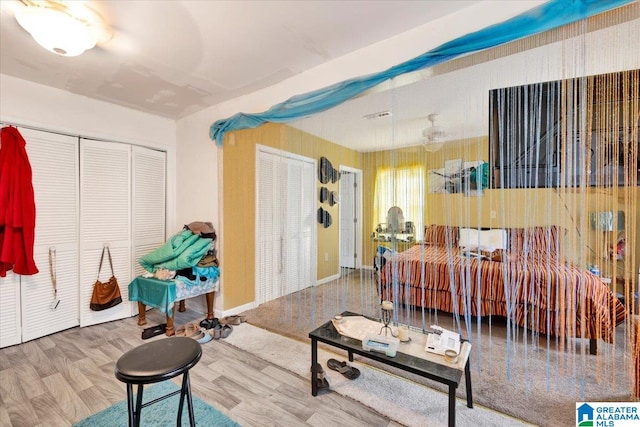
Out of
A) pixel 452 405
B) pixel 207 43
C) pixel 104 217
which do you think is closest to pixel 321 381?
pixel 452 405

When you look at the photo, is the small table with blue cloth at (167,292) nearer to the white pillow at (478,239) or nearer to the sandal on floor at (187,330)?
the sandal on floor at (187,330)

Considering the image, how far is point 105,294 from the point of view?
2865 mm

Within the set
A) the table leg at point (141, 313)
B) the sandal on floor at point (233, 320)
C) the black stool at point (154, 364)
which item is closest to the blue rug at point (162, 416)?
the black stool at point (154, 364)

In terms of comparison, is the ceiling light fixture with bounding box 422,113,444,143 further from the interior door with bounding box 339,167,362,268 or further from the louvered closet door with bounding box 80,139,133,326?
the louvered closet door with bounding box 80,139,133,326

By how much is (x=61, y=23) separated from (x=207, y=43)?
2.60ft

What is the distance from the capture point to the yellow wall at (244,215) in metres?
3.03

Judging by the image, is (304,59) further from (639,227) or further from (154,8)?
(639,227)

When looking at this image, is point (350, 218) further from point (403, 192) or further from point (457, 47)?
point (457, 47)

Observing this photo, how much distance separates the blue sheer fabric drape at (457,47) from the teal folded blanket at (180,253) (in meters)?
1.45

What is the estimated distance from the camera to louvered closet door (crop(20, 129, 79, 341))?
2.53m

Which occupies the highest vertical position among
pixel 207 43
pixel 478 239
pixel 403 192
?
pixel 207 43

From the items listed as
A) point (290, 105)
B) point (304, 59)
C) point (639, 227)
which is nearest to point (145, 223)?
point (290, 105)

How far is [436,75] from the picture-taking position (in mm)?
1840

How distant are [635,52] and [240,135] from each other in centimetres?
303
